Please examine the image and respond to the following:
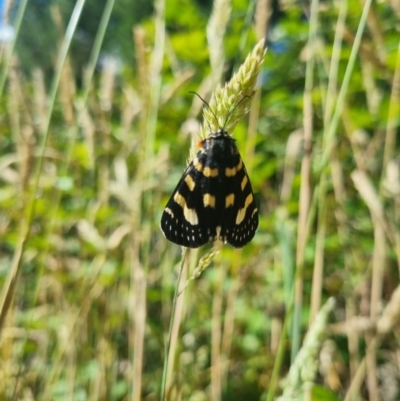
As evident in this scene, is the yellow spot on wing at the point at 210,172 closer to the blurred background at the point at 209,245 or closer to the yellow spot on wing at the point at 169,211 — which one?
the yellow spot on wing at the point at 169,211

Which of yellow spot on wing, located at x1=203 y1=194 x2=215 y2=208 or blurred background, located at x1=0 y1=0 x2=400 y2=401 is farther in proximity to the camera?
blurred background, located at x1=0 y1=0 x2=400 y2=401

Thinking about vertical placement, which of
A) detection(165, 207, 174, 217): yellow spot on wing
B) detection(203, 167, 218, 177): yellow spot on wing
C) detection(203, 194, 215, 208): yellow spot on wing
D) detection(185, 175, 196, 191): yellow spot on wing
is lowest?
detection(165, 207, 174, 217): yellow spot on wing

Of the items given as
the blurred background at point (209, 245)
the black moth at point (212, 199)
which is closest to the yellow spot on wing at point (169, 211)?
the black moth at point (212, 199)

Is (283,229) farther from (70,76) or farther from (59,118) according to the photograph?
(59,118)

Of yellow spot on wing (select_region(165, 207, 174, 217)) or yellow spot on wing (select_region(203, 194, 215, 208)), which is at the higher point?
yellow spot on wing (select_region(203, 194, 215, 208))

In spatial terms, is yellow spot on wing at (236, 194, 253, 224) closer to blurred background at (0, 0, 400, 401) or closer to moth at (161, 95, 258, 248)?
moth at (161, 95, 258, 248)

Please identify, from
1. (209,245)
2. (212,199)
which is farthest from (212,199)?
(209,245)

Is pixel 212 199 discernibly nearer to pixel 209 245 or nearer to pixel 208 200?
pixel 208 200

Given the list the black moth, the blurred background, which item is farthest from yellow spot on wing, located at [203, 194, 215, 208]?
the blurred background
